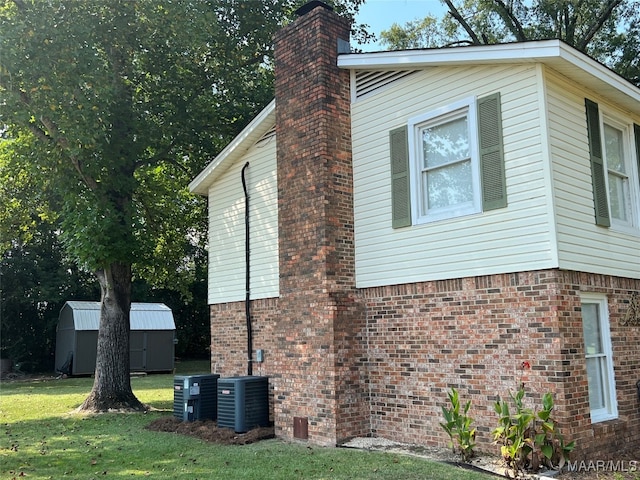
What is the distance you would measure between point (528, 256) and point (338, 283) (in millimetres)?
2927

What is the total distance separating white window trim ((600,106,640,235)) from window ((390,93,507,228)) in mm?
1919

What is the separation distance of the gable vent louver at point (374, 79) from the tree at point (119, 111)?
5.49 meters

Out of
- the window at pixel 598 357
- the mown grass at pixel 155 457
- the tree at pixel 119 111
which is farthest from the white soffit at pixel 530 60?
the tree at pixel 119 111

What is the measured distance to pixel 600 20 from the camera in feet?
64.7

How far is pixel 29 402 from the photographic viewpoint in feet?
52.8

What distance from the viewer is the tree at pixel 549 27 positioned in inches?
771

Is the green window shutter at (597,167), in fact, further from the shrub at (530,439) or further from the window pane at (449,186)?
the shrub at (530,439)

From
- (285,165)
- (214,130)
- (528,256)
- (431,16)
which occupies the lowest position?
(528,256)

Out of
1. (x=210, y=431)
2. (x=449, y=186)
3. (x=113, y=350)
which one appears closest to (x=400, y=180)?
(x=449, y=186)

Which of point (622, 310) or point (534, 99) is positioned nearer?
point (534, 99)

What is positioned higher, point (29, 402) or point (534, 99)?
point (534, 99)

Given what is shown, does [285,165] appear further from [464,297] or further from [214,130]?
[214,130]

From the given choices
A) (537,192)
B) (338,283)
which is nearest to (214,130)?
(338,283)

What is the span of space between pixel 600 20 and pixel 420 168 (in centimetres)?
1505
